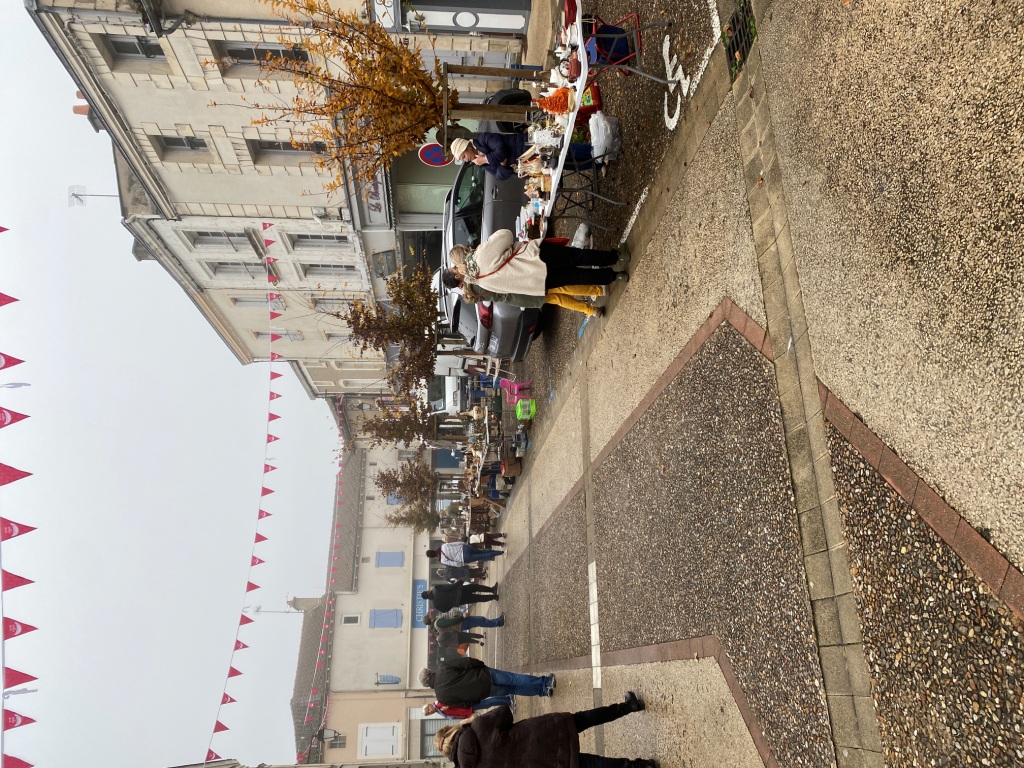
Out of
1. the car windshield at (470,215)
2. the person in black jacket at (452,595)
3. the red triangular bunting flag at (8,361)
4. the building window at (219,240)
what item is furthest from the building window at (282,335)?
the red triangular bunting flag at (8,361)

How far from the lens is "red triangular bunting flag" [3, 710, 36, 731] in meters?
8.21

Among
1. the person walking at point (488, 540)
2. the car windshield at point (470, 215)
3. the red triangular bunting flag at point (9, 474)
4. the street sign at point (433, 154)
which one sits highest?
the street sign at point (433, 154)

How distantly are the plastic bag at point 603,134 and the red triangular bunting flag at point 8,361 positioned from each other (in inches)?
260

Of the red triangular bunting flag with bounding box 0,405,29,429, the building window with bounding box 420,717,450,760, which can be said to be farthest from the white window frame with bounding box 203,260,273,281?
the building window with bounding box 420,717,450,760

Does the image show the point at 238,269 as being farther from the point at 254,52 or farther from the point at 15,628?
the point at 15,628

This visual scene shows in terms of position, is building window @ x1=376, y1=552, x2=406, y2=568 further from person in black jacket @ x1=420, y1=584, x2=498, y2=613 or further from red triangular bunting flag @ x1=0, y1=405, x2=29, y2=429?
red triangular bunting flag @ x1=0, y1=405, x2=29, y2=429

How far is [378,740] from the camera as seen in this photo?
31703mm

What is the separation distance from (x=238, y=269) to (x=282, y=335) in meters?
5.13

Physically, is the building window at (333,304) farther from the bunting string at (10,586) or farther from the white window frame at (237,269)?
the bunting string at (10,586)

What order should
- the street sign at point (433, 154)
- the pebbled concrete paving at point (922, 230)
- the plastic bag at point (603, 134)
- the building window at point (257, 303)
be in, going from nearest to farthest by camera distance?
the pebbled concrete paving at point (922, 230) < the plastic bag at point (603, 134) < the street sign at point (433, 154) < the building window at point (257, 303)

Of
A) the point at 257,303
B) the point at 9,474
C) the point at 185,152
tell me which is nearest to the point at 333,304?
the point at 257,303

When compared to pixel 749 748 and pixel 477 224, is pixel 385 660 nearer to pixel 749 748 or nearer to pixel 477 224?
pixel 477 224

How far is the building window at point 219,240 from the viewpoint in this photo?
707 inches

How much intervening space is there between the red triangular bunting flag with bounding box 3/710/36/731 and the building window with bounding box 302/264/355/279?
13.7 meters
